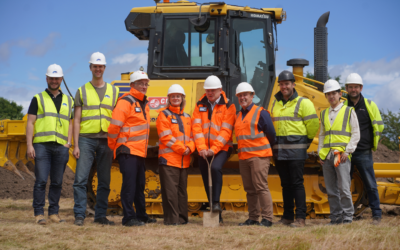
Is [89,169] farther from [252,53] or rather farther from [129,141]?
[252,53]

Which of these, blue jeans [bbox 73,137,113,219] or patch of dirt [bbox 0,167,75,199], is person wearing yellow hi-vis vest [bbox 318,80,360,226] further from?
patch of dirt [bbox 0,167,75,199]

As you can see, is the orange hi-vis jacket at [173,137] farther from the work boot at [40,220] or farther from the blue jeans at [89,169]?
the work boot at [40,220]

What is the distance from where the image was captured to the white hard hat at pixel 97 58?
566 cm

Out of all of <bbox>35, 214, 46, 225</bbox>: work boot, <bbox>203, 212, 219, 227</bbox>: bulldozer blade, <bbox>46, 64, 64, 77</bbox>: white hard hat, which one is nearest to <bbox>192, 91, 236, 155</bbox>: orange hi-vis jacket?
<bbox>203, 212, 219, 227</bbox>: bulldozer blade

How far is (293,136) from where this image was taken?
551 centimetres

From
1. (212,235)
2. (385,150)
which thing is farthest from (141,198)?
(385,150)

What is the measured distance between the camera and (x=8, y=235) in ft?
15.3

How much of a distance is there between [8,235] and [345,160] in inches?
165

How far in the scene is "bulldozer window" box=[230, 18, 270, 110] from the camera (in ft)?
22.7

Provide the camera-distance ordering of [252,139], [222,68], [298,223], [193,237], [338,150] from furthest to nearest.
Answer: [222,68]
[298,223]
[252,139]
[338,150]
[193,237]

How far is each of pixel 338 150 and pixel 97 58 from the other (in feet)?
11.3

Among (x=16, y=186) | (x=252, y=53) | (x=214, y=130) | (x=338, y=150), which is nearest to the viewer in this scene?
(x=338, y=150)

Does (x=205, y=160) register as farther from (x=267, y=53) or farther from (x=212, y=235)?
(x=267, y=53)

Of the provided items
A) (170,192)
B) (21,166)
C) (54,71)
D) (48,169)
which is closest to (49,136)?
(48,169)
